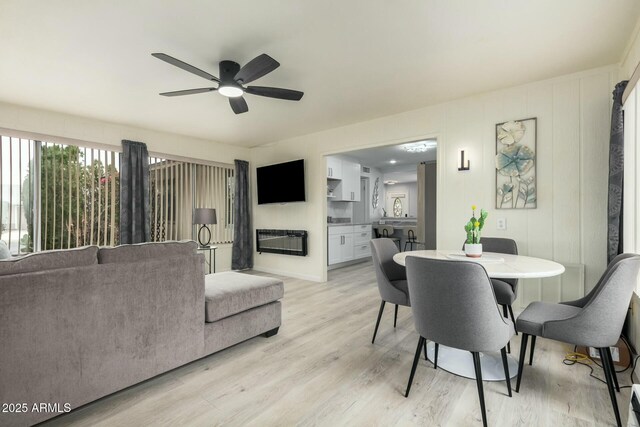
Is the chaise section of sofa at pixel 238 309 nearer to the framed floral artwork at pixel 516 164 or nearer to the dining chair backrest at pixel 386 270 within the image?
the dining chair backrest at pixel 386 270

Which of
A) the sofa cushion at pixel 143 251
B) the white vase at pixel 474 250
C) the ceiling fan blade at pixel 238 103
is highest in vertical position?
the ceiling fan blade at pixel 238 103

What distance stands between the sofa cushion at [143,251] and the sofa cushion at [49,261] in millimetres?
61

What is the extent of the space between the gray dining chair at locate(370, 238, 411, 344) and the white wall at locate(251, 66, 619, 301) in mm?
1018

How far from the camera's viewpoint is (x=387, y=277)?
2.60 meters

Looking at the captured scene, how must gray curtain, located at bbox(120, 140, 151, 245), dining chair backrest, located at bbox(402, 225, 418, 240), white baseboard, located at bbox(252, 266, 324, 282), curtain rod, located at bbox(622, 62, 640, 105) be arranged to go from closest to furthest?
1. curtain rod, located at bbox(622, 62, 640, 105)
2. gray curtain, located at bbox(120, 140, 151, 245)
3. white baseboard, located at bbox(252, 266, 324, 282)
4. dining chair backrest, located at bbox(402, 225, 418, 240)

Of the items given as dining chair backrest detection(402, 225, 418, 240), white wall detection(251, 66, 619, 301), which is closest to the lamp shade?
white wall detection(251, 66, 619, 301)

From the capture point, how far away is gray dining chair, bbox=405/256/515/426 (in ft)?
4.97

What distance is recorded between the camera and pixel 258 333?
254 cm

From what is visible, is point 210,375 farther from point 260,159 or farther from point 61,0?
point 260,159

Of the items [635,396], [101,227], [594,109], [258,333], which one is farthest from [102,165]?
[594,109]

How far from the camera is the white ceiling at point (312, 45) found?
1963 mm

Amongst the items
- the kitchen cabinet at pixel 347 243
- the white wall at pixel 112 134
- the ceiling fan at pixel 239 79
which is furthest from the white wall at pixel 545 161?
the white wall at pixel 112 134

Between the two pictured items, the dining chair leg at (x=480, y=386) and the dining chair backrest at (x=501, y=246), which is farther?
the dining chair backrest at (x=501, y=246)

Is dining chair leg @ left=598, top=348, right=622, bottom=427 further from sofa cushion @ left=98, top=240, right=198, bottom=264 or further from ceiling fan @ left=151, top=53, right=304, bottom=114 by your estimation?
ceiling fan @ left=151, top=53, right=304, bottom=114
